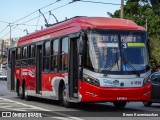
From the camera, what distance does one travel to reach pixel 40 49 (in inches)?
855

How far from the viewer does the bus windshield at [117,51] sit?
15.8 m

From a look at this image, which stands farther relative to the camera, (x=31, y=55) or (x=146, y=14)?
(x=146, y=14)

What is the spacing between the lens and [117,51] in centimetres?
1595

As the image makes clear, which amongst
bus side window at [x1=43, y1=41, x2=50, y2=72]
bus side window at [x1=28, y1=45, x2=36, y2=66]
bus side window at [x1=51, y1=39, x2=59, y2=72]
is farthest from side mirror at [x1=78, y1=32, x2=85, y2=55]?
bus side window at [x1=28, y1=45, x2=36, y2=66]

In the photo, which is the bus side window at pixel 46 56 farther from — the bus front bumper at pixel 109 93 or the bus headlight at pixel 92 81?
the bus headlight at pixel 92 81

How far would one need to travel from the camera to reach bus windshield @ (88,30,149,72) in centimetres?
1577

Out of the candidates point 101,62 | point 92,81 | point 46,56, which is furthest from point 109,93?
point 46,56

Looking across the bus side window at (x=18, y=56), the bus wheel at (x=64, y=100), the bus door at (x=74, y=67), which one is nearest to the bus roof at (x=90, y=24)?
the bus door at (x=74, y=67)

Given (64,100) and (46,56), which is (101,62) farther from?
(46,56)

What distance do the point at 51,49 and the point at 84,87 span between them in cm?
434

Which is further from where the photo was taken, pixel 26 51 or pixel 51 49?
pixel 26 51

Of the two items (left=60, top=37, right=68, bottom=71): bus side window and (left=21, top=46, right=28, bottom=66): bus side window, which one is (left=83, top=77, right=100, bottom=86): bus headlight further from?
(left=21, top=46, right=28, bottom=66): bus side window

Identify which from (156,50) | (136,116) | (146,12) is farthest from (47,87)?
Answer: (146,12)

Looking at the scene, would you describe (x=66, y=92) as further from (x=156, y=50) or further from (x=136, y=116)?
(x=156, y=50)
